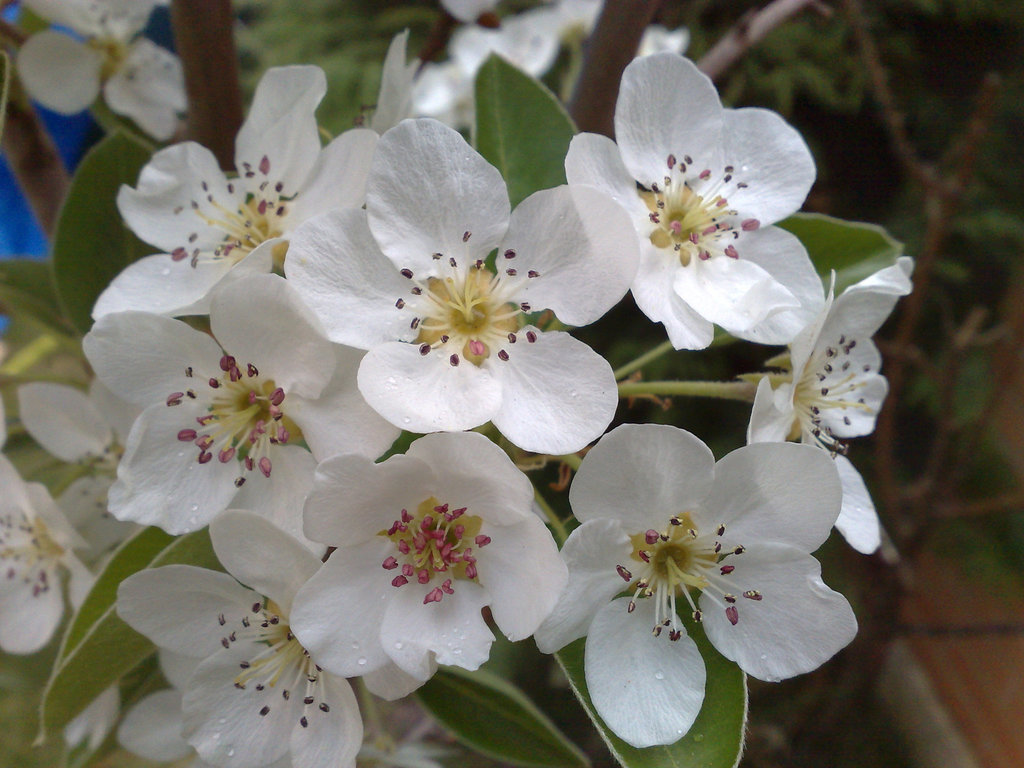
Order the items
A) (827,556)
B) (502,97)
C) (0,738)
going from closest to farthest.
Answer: (502,97)
(0,738)
(827,556)

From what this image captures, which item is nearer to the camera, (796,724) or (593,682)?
(593,682)

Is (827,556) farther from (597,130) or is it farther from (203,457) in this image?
(203,457)

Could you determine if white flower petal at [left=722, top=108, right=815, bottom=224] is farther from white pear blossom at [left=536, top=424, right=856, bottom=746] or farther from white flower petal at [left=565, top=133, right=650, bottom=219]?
white pear blossom at [left=536, top=424, right=856, bottom=746]

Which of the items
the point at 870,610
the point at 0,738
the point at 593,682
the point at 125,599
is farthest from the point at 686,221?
the point at 870,610

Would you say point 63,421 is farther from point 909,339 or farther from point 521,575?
point 909,339

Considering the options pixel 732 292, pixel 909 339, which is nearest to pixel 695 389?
pixel 732 292

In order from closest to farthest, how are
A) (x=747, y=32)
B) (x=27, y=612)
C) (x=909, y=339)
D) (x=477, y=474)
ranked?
(x=477, y=474), (x=27, y=612), (x=747, y=32), (x=909, y=339)

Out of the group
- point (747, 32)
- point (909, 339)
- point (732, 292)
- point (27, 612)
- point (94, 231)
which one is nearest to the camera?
point (732, 292)

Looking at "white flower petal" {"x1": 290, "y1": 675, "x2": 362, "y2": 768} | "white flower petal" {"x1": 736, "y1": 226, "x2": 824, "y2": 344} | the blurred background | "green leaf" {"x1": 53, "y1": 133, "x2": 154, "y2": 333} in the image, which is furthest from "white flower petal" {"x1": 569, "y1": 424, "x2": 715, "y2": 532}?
the blurred background
